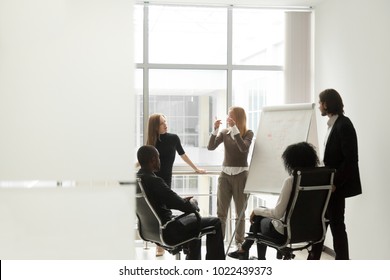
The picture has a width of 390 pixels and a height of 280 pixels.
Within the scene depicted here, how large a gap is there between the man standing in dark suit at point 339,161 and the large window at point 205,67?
1753 millimetres

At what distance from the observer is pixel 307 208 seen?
127 inches

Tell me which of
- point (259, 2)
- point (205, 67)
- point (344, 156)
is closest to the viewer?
point (344, 156)

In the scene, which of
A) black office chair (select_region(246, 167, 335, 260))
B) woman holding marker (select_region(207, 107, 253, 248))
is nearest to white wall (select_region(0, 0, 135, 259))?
black office chair (select_region(246, 167, 335, 260))

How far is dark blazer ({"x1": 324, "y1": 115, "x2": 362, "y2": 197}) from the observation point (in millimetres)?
3379

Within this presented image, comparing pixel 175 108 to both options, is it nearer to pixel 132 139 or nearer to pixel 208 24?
pixel 208 24

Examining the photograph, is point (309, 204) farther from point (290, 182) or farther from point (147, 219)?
point (147, 219)

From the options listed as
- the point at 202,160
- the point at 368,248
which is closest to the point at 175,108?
the point at 202,160

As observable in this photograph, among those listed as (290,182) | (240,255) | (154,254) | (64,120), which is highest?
(64,120)

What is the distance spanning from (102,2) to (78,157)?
0.37m

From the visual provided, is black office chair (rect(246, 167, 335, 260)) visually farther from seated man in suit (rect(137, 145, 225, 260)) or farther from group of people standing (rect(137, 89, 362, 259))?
seated man in suit (rect(137, 145, 225, 260))

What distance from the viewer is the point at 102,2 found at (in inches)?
44.3

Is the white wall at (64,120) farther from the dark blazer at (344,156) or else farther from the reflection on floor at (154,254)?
the reflection on floor at (154,254)

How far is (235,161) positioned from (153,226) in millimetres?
1368

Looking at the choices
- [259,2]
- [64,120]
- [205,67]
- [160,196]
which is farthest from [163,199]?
[259,2]
